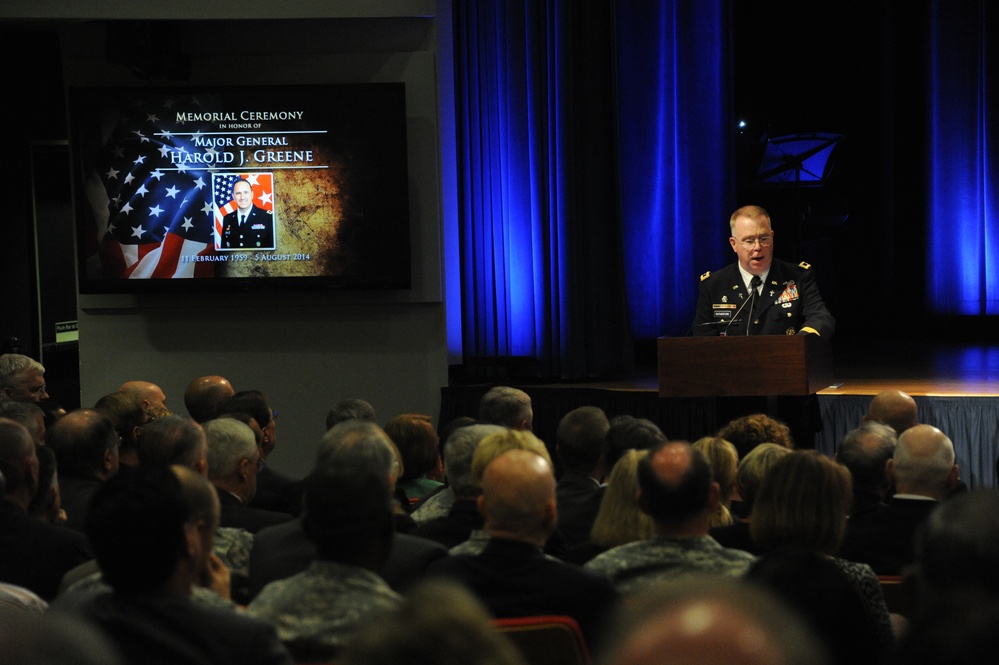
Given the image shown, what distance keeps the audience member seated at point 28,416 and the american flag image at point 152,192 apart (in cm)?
316

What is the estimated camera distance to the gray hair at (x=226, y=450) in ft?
12.2

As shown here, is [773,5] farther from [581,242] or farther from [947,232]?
[581,242]

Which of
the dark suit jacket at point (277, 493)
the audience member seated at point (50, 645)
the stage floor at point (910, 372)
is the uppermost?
the audience member seated at point (50, 645)

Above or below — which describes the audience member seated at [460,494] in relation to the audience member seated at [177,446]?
below

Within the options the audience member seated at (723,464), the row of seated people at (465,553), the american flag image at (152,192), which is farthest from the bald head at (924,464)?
the american flag image at (152,192)

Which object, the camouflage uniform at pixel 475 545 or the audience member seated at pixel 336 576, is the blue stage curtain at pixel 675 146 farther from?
the audience member seated at pixel 336 576

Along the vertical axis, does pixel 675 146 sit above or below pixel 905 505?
above

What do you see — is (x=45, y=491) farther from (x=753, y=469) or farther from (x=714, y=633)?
(x=714, y=633)

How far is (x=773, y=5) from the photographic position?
10648mm

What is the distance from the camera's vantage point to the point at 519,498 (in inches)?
105

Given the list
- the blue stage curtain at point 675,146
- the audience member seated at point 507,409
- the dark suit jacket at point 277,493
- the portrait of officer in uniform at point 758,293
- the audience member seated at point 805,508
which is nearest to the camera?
the audience member seated at point 805,508

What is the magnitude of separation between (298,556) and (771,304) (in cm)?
377

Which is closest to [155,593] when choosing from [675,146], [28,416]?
[28,416]

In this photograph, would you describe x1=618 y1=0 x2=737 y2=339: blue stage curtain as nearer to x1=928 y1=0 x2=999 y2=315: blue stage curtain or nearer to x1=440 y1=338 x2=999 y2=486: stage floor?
x1=440 y1=338 x2=999 y2=486: stage floor
